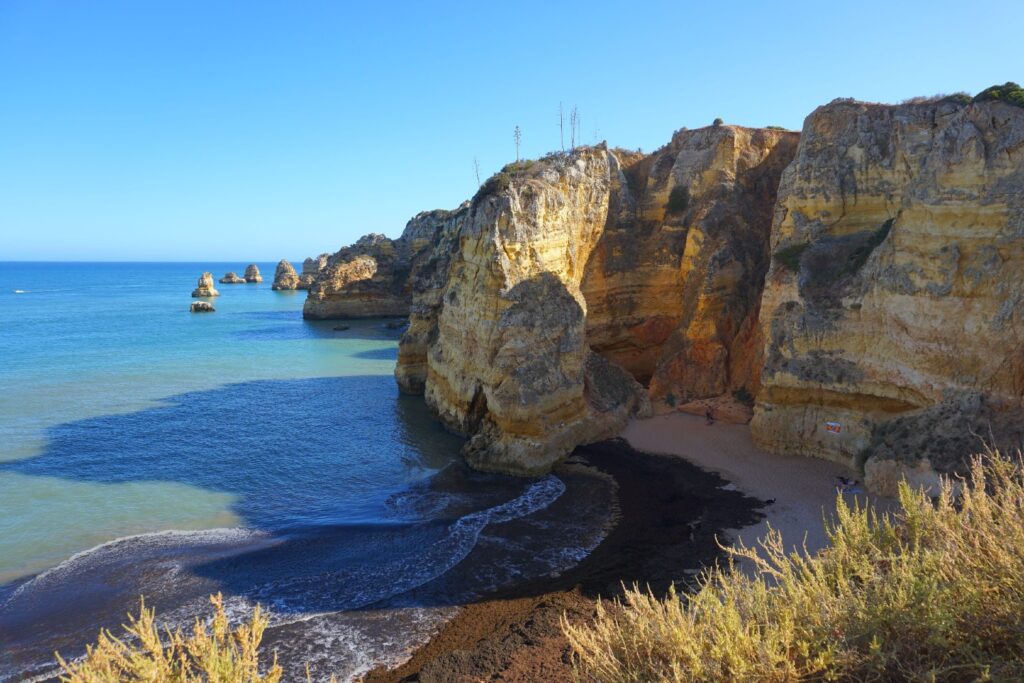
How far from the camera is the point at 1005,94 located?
18.5 meters

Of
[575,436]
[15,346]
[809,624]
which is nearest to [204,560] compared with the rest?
[575,436]

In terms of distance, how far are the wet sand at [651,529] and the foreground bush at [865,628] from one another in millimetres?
3622

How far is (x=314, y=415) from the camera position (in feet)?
100

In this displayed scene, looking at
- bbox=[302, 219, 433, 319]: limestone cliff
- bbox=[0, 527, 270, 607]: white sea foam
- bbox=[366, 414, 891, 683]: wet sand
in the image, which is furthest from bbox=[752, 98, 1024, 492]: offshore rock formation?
bbox=[302, 219, 433, 319]: limestone cliff

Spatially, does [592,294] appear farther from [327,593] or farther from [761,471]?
[327,593]

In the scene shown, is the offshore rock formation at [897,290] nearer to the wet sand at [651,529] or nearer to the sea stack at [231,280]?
the wet sand at [651,529]

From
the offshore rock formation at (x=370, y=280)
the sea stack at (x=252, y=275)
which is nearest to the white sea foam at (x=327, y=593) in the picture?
the offshore rock formation at (x=370, y=280)

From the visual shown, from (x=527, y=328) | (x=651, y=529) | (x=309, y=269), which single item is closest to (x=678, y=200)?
(x=527, y=328)

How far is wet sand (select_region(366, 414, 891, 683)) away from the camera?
13008 mm

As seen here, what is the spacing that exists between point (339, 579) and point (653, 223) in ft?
75.3

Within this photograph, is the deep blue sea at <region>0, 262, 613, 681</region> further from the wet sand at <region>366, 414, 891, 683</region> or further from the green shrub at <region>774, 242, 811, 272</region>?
the green shrub at <region>774, 242, 811, 272</region>

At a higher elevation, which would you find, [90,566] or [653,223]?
[653,223]

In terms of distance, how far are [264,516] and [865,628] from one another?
17.5 m

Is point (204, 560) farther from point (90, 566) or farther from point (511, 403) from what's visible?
point (511, 403)
